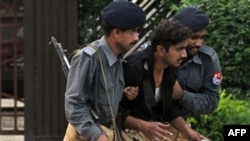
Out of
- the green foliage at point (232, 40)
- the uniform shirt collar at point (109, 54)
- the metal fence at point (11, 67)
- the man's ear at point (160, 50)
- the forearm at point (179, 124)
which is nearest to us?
the uniform shirt collar at point (109, 54)

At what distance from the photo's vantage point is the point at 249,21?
742cm

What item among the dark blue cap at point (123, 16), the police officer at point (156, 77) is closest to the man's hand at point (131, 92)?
the police officer at point (156, 77)

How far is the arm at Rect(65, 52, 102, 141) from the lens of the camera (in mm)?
3957

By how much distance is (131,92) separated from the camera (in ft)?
13.6

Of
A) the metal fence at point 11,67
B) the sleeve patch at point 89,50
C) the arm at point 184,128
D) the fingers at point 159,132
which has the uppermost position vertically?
the sleeve patch at point 89,50

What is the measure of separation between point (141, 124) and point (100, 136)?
0.31 meters

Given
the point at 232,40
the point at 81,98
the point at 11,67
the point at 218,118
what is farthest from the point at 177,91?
the point at 11,67

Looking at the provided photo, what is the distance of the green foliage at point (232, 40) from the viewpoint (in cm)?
730

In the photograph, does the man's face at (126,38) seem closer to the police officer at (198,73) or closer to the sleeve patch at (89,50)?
the sleeve patch at (89,50)

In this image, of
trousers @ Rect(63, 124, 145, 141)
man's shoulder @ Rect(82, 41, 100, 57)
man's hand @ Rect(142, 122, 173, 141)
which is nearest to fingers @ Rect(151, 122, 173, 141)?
man's hand @ Rect(142, 122, 173, 141)

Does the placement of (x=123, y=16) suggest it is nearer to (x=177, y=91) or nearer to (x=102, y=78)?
(x=102, y=78)

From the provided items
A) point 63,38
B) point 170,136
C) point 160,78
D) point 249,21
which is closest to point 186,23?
point 160,78

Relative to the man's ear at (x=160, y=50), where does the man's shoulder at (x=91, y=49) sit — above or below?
above

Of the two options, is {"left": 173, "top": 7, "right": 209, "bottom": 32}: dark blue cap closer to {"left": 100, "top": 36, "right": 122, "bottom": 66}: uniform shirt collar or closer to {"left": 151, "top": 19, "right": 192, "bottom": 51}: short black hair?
{"left": 151, "top": 19, "right": 192, "bottom": 51}: short black hair
